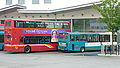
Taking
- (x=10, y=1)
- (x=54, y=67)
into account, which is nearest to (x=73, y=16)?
(x=10, y=1)

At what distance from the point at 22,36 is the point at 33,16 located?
14.7m

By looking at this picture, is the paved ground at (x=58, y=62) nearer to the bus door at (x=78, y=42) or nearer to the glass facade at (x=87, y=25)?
the bus door at (x=78, y=42)

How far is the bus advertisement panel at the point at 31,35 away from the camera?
24219mm

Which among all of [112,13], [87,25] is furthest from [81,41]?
[87,25]

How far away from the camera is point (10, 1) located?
40.4 m

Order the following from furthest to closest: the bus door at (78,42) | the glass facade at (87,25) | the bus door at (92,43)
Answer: the glass facade at (87,25) → the bus door at (92,43) → the bus door at (78,42)

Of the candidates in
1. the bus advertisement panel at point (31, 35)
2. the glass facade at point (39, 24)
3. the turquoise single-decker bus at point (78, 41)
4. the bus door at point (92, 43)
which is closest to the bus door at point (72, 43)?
the turquoise single-decker bus at point (78, 41)

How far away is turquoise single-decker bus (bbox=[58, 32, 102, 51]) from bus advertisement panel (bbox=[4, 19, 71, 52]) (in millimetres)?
1189

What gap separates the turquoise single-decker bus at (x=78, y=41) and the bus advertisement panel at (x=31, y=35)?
1.19m

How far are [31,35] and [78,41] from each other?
5709mm

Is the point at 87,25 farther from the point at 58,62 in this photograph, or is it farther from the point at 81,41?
the point at 58,62

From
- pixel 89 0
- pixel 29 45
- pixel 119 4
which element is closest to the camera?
pixel 119 4

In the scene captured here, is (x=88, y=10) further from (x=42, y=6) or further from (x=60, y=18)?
(x=42, y=6)

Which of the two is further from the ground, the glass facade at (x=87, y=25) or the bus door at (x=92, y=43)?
the glass facade at (x=87, y=25)
